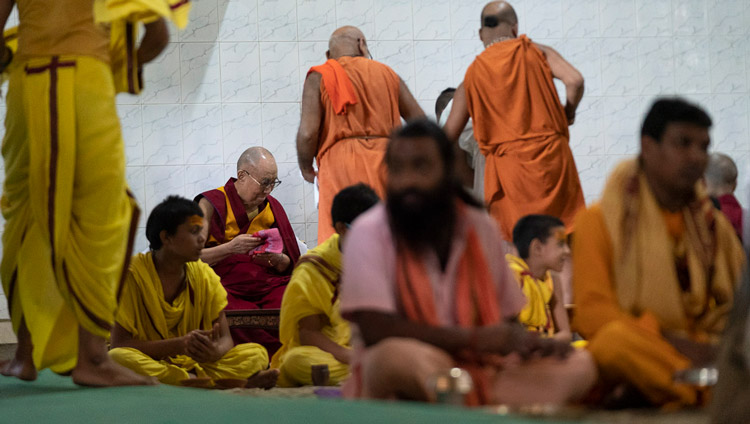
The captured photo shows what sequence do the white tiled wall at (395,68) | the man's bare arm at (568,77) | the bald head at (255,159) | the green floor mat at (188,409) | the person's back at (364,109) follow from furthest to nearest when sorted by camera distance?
the white tiled wall at (395,68), the bald head at (255,159), the person's back at (364,109), the man's bare arm at (568,77), the green floor mat at (188,409)

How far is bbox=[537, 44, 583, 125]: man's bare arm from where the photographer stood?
5.85 m

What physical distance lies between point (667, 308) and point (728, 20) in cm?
757

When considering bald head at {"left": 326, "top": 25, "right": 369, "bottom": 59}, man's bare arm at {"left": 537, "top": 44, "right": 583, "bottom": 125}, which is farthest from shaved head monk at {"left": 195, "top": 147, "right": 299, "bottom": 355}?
man's bare arm at {"left": 537, "top": 44, "right": 583, "bottom": 125}

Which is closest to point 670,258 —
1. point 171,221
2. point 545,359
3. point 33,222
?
point 545,359

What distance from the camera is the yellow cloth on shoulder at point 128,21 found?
380 cm

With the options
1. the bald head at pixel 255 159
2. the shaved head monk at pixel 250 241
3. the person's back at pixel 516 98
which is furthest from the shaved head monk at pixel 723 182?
the bald head at pixel 255 159

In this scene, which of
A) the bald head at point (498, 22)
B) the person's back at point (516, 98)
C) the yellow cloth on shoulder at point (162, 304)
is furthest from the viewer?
the bald head at point (498, 22)

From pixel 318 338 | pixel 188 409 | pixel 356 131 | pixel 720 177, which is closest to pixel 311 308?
pixel 318 338

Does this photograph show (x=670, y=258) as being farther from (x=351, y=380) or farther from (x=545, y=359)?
(x=351, y=380)

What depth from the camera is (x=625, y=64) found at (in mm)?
9586

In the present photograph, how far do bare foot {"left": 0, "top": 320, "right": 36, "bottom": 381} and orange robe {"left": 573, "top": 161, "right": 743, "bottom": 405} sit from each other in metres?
2.28

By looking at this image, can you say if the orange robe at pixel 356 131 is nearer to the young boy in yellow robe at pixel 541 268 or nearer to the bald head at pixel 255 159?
the bald head at pixel 255 159

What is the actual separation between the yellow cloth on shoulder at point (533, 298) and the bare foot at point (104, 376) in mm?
2007

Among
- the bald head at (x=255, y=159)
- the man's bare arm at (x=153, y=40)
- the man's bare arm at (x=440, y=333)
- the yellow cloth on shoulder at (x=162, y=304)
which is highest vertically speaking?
the man's bare arm at (x=153, y=40)
